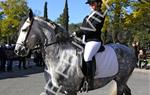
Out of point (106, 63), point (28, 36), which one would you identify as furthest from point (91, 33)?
point (28, 36)

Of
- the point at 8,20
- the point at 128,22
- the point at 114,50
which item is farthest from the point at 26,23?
the point at 8,20

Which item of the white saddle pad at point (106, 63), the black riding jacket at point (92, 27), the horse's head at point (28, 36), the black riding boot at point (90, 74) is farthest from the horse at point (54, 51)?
the white saddle pad at point (106, 63)

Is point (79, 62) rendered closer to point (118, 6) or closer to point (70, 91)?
point (70, 91)

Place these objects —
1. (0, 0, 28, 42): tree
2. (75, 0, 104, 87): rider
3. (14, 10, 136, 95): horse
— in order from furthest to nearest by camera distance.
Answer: (0, 0, 28, 42): tree < (75, 0, 104, 87): rider < (14, 10, 136, 95): horse

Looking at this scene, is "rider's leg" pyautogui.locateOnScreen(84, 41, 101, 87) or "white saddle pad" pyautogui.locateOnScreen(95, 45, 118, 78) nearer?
"rider's leg" pyautogui.locateOnScreen(84, 41, 101, 87)

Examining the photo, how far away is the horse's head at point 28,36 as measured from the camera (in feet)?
23.5

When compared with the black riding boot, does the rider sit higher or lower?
higher

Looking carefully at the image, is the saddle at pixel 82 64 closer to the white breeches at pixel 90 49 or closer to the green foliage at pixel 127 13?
the white breeches at pixel 90 49

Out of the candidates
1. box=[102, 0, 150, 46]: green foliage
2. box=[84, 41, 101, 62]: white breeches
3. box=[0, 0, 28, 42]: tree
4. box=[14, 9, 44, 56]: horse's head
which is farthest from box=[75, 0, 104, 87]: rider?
box=[0, 0, 28, 42]: tree

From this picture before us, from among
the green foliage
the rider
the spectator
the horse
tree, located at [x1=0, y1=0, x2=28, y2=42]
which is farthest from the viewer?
tree, located at [x1=0, y1=0, x2=28, y2=42]

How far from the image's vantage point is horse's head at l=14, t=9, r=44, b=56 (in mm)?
7152

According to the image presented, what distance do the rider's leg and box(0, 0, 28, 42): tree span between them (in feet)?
159

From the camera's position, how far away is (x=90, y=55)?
23.4 feet

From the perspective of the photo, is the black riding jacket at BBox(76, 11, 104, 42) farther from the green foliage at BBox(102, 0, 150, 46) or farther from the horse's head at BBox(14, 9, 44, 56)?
the green foliage at BBox(102, 0, 150, 46)
